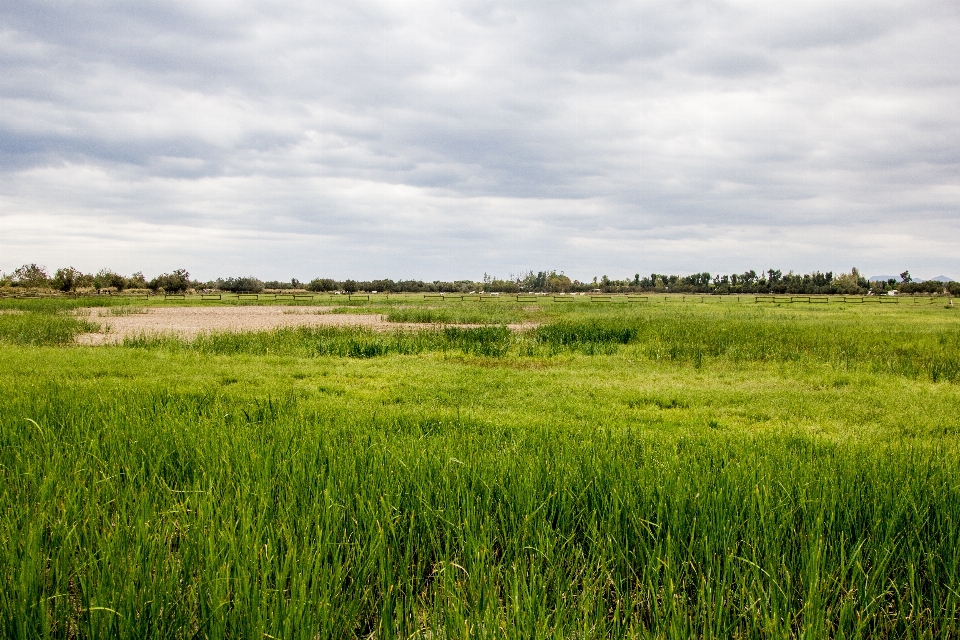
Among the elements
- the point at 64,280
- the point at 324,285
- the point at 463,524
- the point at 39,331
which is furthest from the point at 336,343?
the point at 324,285

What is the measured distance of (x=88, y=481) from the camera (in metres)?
4.28

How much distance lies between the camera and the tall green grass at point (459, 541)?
259 cm

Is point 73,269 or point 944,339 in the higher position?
point 73,269

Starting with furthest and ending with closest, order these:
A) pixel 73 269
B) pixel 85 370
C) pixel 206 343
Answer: pixel 73 269 < pixel 206 343 < pixel 85 370

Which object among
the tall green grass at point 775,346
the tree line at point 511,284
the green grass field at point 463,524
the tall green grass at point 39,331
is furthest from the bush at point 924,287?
the tall green grass at point 39,331

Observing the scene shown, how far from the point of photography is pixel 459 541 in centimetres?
330

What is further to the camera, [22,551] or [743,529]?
[743,529]

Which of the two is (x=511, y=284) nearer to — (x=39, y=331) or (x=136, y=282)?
(x=136, y=282)

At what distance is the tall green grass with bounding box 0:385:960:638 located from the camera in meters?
2.59

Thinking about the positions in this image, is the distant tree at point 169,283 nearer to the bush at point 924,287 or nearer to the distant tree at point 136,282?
the distant tree at point 136,282

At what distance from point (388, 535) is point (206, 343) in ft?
53.5

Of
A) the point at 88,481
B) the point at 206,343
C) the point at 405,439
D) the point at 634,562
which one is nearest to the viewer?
the point at 634,562

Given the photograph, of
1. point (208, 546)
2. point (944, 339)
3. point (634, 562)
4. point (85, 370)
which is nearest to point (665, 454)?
point (634, 562)

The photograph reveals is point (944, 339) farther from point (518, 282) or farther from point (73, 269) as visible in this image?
point (518, 282)
